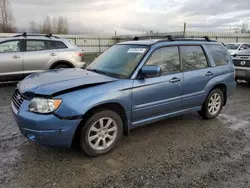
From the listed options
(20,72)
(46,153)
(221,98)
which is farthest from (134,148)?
(20,72)

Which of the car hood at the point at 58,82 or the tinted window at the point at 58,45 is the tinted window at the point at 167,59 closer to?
the car hood at the point at 58,82

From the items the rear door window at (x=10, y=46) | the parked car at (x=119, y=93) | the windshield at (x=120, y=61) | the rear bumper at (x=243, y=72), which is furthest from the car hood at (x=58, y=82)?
the rear bumper at (x=243, y=72)

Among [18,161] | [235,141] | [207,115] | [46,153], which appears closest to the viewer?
[18,161]

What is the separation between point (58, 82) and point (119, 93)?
2.91 feet

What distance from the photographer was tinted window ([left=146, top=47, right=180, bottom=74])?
402cm

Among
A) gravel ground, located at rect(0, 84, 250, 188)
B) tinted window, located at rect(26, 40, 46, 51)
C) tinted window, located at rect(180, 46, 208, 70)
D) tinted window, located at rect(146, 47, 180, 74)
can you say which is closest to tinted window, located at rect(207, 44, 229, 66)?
tinted window, located at rect(180, 46, 208, 70)

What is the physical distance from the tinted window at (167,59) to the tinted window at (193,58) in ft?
0.59

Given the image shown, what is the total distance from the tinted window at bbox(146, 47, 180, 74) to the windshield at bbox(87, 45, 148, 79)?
8.5 inches

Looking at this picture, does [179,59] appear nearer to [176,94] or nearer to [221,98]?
[176,94]

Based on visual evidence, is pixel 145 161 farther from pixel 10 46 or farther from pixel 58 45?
pixel 10 46

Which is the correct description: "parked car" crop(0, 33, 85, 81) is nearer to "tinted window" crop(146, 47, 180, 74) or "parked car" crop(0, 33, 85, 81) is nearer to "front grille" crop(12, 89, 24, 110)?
"front grille" crop(12, 89, 24, 110)

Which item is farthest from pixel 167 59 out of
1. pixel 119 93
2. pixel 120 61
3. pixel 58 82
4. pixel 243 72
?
pixel 243 72

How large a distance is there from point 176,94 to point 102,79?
1461 millimetres

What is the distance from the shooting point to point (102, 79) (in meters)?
3.52
